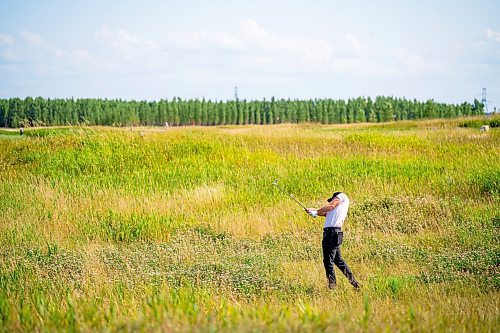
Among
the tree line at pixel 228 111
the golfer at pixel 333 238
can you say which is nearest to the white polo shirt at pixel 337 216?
the golfer at pixel 333 238

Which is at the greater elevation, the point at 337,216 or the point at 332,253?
the point at 337,216

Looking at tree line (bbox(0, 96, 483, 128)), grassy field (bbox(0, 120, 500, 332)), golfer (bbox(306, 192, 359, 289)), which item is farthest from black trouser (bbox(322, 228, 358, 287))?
tree line (bbox(0, 96, 483, 128))

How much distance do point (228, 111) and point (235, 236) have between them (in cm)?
11861

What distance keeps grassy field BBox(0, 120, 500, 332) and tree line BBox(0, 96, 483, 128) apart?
302 ft

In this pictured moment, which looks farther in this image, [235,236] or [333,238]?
[235,236]

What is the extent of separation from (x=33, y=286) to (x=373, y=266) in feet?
17.9

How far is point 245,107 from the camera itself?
135 meters

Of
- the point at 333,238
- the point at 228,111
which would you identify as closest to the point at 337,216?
the point at 333,238

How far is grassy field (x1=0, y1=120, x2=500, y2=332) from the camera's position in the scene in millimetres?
5422

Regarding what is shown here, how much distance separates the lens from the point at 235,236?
12.2 meters

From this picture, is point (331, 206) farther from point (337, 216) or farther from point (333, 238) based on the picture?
point (333, 238)

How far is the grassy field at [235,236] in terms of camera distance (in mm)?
5422

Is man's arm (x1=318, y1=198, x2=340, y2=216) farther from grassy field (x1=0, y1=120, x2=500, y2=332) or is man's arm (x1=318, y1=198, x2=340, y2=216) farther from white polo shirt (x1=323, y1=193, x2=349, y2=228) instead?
grassy field (x1=0, y1=120, x2=500, y2=332)

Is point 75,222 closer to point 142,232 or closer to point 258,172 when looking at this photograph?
point 142,232
